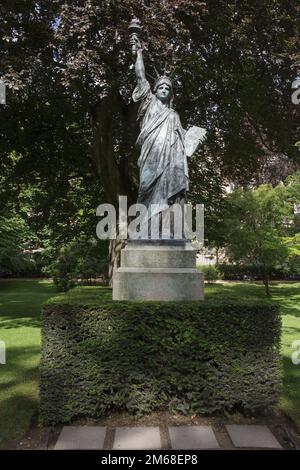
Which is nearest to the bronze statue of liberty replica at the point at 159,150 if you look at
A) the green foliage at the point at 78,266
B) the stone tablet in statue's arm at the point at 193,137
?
the stone tablet in statue's arm at the point at 193,137

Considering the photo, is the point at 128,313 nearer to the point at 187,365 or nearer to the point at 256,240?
the point at 187,365

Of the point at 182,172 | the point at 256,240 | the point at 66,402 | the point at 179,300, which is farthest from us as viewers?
the point at 256,240

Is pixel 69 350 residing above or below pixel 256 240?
below

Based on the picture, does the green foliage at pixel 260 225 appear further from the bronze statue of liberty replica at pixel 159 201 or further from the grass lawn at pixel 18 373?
the bronze statue of liberty replica at pixel 159 201

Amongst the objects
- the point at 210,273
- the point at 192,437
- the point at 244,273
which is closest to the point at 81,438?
the point at 192,437

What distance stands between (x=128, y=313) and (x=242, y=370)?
141 cm

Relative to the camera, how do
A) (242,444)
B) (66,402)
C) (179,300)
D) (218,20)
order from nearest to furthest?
(242,444), (66,402), (179,300), (218,20)

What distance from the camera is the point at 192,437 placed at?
471 centimetres

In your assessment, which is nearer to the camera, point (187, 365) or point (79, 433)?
point (79, 433)

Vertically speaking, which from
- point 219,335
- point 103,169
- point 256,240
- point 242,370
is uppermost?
point 103,169

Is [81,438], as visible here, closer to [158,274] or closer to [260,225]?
[158,274]

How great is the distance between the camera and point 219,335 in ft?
17.4

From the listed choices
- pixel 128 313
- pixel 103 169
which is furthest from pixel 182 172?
pixel 103 169

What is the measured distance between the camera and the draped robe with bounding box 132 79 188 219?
6.67 metres
